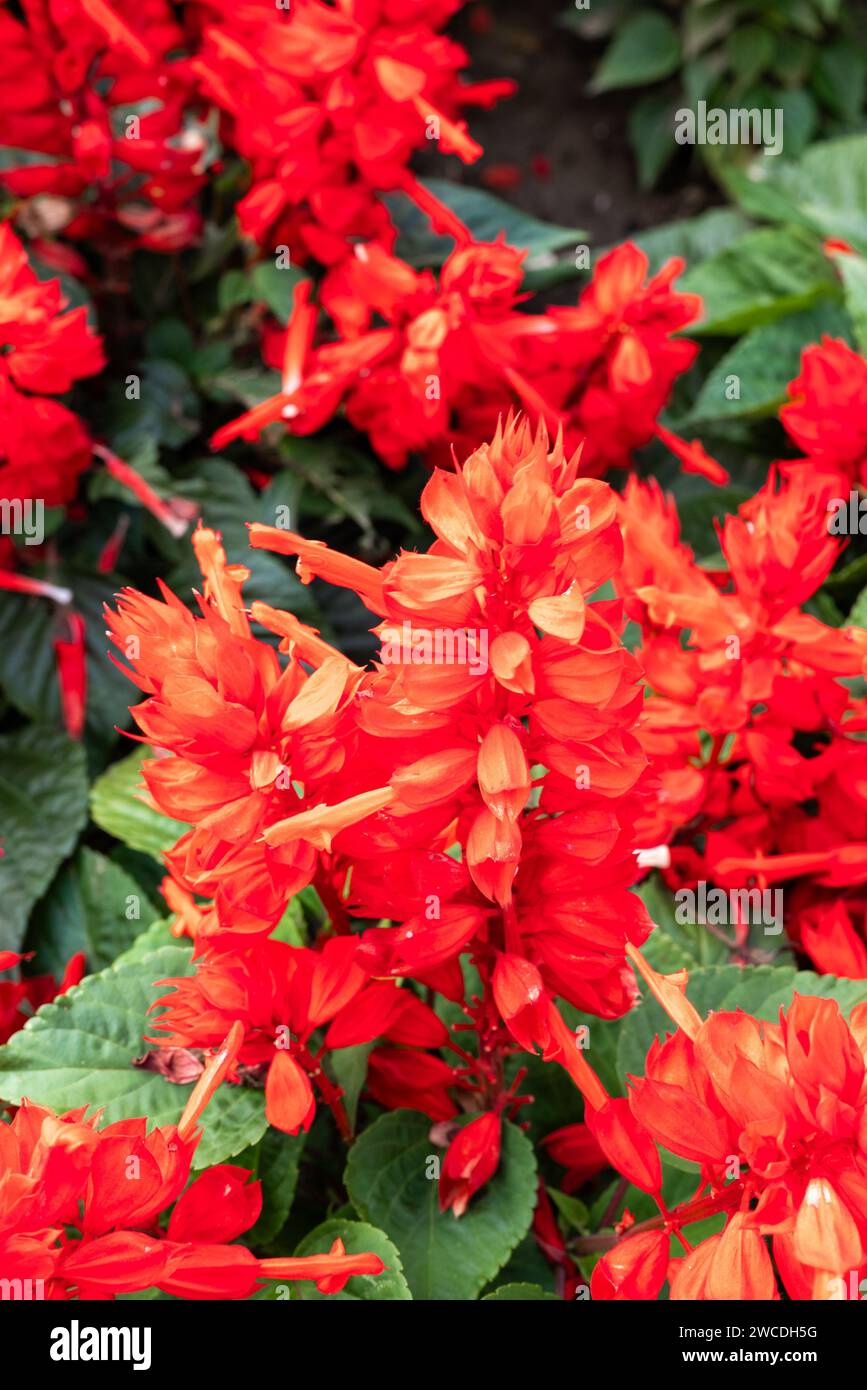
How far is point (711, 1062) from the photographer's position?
0.70m

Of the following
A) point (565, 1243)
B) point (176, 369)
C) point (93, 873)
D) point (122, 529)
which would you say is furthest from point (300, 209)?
point (565, 1243)

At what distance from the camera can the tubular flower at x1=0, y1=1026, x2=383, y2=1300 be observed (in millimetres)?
671

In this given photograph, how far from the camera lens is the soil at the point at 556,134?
223 cm

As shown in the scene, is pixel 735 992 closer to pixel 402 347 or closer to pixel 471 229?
pixel 402 347

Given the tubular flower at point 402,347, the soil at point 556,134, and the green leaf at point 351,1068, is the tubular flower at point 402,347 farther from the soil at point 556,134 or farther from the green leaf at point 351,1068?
the soil at point 556,134

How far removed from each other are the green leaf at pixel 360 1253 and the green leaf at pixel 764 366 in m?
1.04

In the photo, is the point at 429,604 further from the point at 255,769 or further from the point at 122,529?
the point at 122,529

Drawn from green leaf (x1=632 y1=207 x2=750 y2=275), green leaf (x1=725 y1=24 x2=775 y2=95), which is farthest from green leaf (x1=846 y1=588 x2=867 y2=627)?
green leaf (x1=725 y1=24 x2=775 y2=95)

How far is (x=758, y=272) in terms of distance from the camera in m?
1.78

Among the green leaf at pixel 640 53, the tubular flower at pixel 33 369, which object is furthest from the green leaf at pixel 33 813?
the green leaf at pixel 640 53

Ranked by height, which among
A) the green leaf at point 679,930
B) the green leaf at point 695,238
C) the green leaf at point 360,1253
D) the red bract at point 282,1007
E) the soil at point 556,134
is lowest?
the green leaf at point 360,1253

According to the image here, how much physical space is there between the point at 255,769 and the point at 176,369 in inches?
37.2

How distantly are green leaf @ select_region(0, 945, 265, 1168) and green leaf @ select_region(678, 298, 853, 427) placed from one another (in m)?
0.98

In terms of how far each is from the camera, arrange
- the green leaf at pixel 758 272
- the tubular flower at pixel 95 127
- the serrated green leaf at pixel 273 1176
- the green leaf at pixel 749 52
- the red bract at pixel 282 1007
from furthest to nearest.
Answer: the green leaf at pixel 749 52 → the green leaf at pixel 758 272 → the tubular flower at pixel 95 127 → the serrated green leaf at pixel 273 1176 → the red bract at pixel 282 1007
